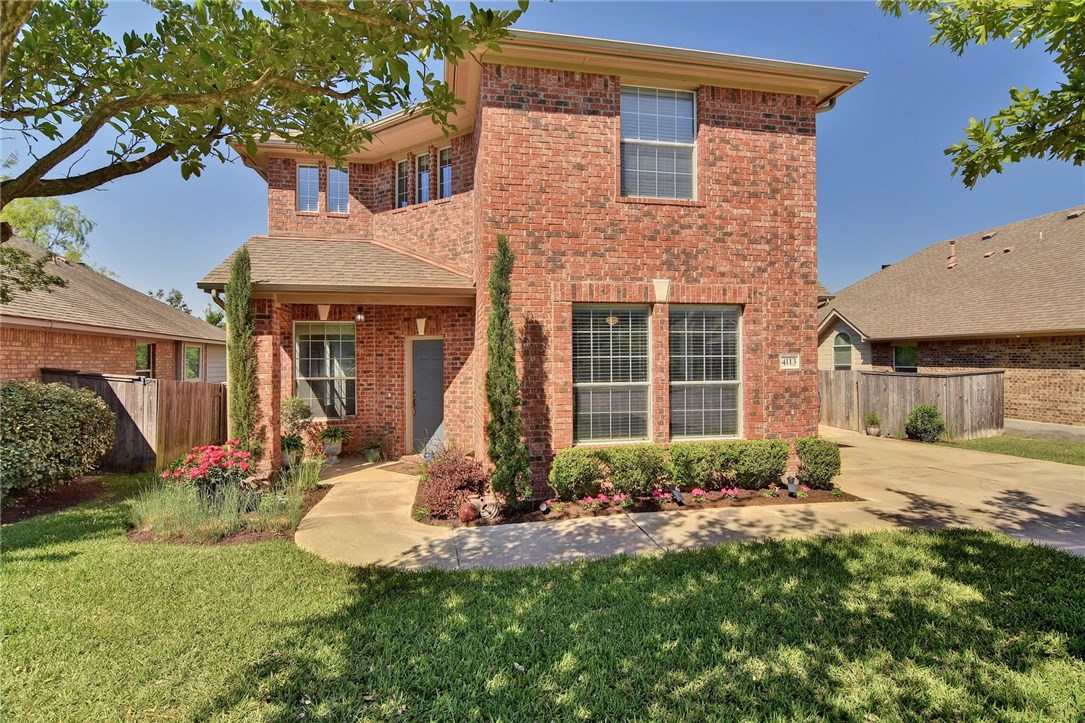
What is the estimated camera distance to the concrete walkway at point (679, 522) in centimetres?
496

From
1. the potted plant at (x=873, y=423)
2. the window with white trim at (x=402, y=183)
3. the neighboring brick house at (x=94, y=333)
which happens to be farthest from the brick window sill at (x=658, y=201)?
the neighboring brick house at (x=94, y=333)

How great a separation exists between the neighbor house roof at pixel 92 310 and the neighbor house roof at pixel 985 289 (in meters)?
22.8

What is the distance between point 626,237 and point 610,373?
2.07 meters

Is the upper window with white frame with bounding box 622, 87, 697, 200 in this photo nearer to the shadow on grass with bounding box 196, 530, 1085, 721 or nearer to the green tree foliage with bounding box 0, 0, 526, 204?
the green tree foliage with bounding box 0, 0, 526, 204

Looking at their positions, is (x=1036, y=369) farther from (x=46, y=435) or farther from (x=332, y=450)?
(x=46, y=435)

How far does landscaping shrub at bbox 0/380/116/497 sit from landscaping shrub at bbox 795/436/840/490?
36.6 ft

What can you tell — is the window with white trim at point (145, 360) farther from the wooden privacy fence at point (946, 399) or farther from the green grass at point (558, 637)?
the wooden privacy fence at point (946, 399)

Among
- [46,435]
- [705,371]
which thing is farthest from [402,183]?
[705,371]

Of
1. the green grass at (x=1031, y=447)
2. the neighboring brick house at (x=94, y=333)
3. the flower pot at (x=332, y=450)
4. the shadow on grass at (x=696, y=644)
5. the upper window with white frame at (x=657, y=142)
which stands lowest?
the green grass at (x=1031, y=447)

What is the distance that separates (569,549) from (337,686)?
8.85 ft

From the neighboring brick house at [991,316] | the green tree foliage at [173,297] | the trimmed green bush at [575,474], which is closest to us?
the trimmed green bush at [575,474]

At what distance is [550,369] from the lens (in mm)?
6707

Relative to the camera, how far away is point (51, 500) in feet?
22.6

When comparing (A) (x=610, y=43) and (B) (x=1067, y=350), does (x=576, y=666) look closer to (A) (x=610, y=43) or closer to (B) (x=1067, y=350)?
(A) (x=610, y=43)
